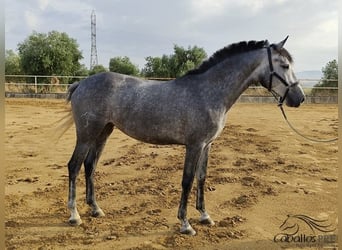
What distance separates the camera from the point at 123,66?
107ft

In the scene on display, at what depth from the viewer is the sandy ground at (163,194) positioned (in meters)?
3.54

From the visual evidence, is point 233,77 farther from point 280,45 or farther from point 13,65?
point 13,65

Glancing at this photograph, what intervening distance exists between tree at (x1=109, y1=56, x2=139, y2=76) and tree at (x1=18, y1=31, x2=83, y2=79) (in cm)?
548

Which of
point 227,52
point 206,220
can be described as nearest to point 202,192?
point 206,220

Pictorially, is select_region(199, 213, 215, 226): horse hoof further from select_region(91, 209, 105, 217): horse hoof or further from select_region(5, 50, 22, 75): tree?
select_region(5, 50, 22, 75): tree

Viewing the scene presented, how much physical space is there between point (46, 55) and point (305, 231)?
27443mm

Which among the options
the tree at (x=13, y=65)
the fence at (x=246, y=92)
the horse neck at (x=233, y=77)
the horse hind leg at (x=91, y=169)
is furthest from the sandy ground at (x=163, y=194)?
the tree at (x=13, y=65)

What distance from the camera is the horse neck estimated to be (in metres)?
3.65

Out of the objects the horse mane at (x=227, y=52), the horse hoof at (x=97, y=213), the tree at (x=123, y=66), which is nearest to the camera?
the horse mane at (x=227, y=52)

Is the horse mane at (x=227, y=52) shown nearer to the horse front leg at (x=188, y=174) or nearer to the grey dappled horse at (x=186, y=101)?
the grey dappled horse at (x=186, y=101)

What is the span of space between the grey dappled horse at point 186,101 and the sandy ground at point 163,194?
314 mm

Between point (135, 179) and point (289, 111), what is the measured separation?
12.6 m

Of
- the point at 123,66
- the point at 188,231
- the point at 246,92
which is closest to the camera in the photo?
the point at 188,231

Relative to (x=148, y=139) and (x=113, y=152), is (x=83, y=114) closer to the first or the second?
(x=148, y=139)
